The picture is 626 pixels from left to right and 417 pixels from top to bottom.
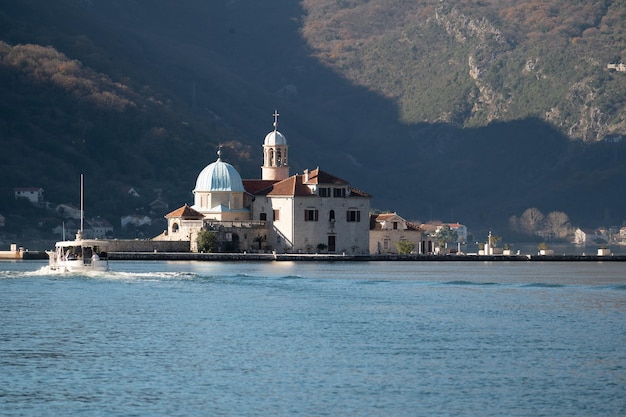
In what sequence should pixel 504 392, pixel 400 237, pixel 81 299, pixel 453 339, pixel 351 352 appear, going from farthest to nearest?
pixel 400 237 → pixel 81 299 → pixel 453 339 → pixel 351 352 → pixel 504 392

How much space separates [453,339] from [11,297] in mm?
29110

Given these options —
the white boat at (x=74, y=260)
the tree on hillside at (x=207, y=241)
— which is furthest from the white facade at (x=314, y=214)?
the white boat at (x=74, y=260)

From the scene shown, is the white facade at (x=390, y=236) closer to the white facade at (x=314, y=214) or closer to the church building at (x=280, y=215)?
the church building at (x=280, y=215)

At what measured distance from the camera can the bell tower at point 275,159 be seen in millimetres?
153375

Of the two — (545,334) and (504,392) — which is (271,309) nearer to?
(545,334)

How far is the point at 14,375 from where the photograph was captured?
191ft

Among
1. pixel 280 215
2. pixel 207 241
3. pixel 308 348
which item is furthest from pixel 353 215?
pixel 308 348

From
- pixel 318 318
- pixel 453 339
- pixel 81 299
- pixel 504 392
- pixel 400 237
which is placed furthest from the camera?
pixel 400 237

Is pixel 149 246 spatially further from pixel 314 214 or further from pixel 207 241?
pixel 314 214

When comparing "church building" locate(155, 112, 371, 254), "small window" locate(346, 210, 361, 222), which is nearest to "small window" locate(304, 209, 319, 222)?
"church building" locate(155, 112, 371, 254)

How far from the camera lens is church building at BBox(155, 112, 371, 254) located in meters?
141

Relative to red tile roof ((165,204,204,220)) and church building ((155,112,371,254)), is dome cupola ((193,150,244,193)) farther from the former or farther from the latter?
red tile roof ((165,204,204,220))

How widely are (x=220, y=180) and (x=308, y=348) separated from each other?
260 feet

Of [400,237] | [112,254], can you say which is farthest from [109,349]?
[400,237]
